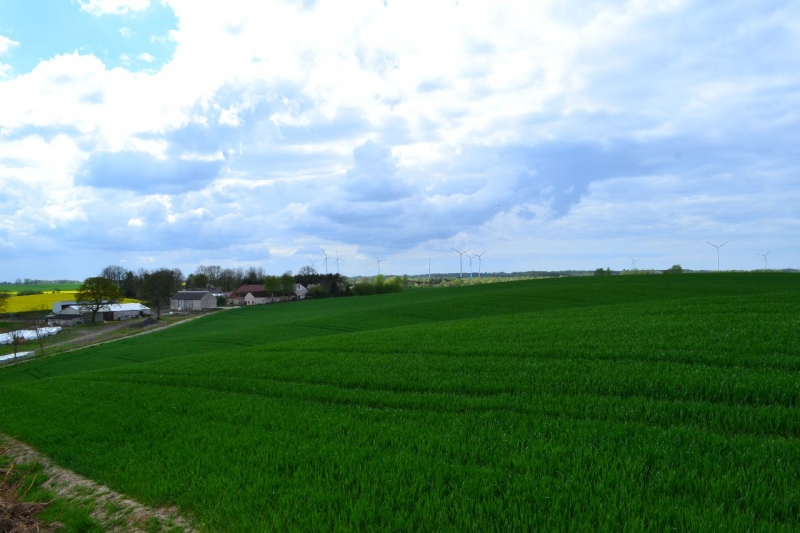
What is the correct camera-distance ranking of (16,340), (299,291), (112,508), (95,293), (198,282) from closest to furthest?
(112,508), (16,340), (95,293), (299,291), (198,282)

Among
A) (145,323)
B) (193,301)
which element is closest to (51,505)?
(145,323)

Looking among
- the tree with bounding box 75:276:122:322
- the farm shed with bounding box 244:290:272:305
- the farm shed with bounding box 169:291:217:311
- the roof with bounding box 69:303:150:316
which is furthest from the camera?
the farm shed with bounding box 244:290:272:305

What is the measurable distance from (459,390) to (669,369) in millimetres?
5375

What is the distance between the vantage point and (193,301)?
139750mm

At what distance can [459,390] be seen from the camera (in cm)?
1296

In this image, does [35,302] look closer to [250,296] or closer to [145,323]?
[250,296]

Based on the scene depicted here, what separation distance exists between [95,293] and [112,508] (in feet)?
401

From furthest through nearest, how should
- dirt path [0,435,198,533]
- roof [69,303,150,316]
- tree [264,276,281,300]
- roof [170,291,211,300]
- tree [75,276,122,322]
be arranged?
1. tree [264,276,281,300]
2. roof [170,291,211,300]
3. roof [69,303,150,316]
4. tree [75,276,122,322]
5. dirt path [0,435,198,533]

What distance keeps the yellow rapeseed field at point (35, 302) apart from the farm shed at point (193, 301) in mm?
33073

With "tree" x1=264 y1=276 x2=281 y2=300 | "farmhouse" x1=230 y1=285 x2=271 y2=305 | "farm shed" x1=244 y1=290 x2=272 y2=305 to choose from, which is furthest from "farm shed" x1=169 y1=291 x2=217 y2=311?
"tree" x1=264 y1=276 x2=281 y2=300

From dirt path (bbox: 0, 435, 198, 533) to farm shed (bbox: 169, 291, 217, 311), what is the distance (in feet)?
447

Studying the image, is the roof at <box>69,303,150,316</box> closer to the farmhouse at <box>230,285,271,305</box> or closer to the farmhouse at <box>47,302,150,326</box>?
the farmhouse at <box>47,302,150,326</box>

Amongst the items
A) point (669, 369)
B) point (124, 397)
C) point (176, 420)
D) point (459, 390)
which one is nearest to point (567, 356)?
point (669, 369)

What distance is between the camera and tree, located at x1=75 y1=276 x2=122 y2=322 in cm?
11156
